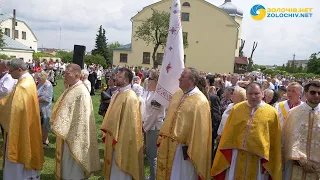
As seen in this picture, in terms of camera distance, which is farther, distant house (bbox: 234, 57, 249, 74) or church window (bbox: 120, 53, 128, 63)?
distant house (bbox: 234, 57, 249, 74)

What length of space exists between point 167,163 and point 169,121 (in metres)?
0.65

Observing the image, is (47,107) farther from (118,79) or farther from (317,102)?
(317,102)

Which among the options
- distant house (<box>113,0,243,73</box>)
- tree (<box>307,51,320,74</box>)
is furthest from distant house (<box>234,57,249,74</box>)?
tree (<box>307,51,320,74</box>)

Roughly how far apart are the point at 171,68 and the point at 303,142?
2.38m

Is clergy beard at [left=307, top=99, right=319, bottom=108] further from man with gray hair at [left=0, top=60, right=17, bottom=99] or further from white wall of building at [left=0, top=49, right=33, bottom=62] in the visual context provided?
white wall of building at [left=0, top=49, right=33, bottom=62]

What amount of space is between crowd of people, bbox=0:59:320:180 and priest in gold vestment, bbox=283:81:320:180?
0.04 feet

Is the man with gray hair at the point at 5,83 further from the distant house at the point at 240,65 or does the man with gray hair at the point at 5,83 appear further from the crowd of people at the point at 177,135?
Answer: the distant house at the point at 240,65

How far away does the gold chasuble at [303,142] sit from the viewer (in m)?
4.25

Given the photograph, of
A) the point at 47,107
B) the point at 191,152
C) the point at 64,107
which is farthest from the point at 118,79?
the point at 47,107

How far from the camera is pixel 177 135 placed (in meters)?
4.66

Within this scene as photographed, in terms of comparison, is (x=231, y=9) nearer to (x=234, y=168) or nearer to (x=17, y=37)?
(x=17, y=37)

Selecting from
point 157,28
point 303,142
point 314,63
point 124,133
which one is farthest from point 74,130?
point 314,63

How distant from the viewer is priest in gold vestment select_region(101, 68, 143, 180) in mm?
4898

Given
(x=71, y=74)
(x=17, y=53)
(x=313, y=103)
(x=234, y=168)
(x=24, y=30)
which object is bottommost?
(x=234, y=168)
